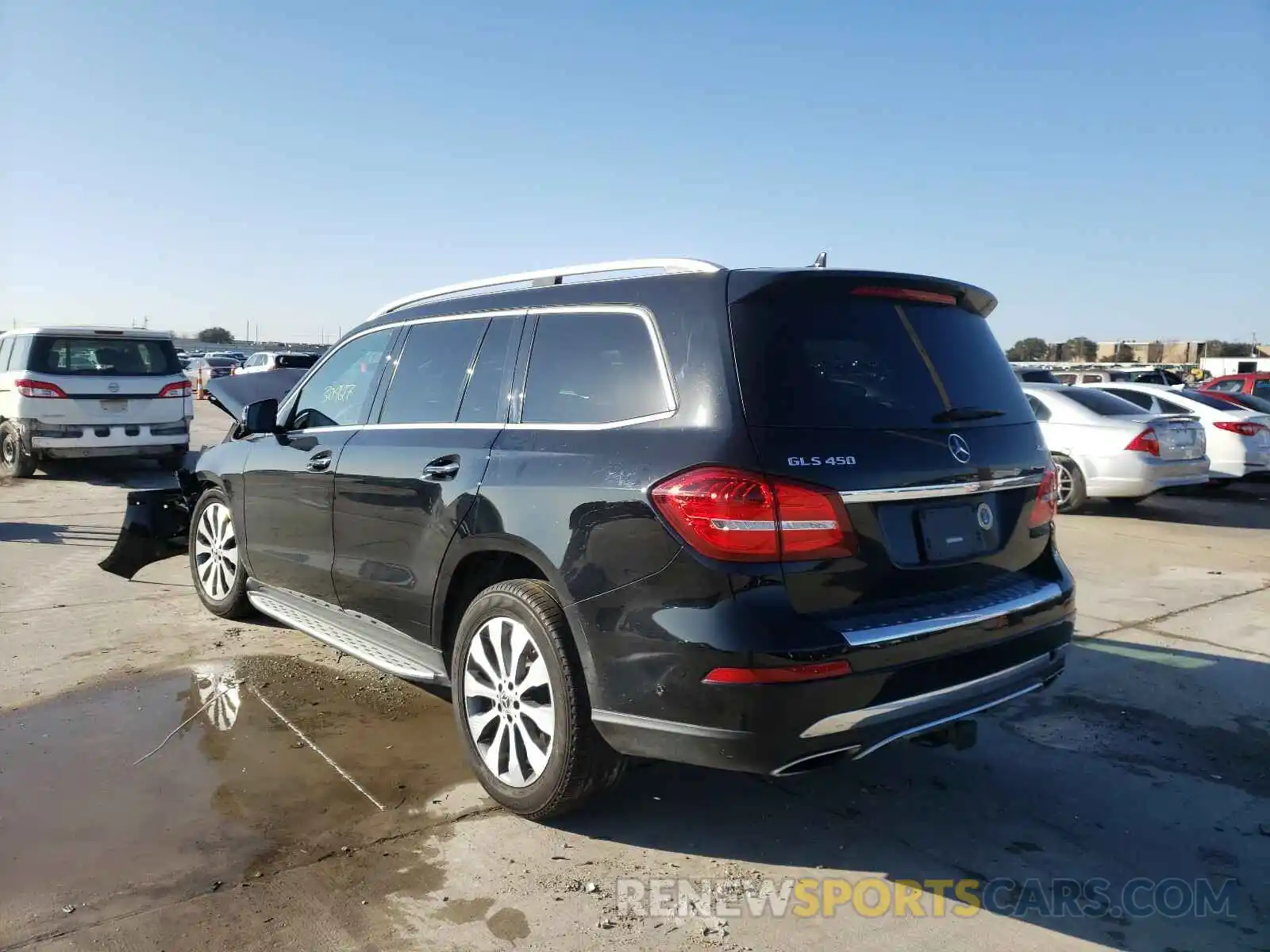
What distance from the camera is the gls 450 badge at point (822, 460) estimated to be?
2990 mm

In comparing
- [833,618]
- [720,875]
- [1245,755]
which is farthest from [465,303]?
[1245,755]

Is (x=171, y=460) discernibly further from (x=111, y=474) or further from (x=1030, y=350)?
(x=1030, y=350)

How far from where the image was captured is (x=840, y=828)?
141 inches

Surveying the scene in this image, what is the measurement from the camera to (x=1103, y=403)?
11.5m

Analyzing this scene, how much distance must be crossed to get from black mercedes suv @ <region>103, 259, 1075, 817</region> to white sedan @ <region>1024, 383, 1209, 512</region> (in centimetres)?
779

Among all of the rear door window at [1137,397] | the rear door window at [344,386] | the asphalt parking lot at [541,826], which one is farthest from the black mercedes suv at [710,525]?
the rear door window at [1137,397]

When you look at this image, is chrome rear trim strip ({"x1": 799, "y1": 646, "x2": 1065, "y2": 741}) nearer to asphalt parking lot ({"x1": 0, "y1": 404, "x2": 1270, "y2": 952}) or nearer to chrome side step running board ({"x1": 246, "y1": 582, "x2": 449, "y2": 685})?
asphalt parking lot ({"x1": 0, "y1": 404, "x2": 1270, "y2": 952})

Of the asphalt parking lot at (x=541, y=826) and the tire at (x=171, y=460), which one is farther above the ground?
the tire at (x=171, y=460)

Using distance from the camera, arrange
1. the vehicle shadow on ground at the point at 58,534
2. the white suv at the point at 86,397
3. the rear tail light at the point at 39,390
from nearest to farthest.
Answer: the vehicle shadow on ground at the point at 58,534 → the rear tail light at the point at 39,390 → the white suv at the point at 86,397

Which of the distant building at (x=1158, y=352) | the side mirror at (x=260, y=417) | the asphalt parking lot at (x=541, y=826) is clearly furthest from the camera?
the distant building at (x=1158, y=352)

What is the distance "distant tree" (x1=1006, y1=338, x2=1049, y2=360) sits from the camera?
2608 inches

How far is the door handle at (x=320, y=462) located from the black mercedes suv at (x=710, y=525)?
18.1 inches

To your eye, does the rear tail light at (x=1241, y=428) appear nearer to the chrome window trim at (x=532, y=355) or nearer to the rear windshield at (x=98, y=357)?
the chrome window trim at (x=532, y=355)

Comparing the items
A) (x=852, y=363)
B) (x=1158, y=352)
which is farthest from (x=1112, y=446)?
(x=1158, y=352)
